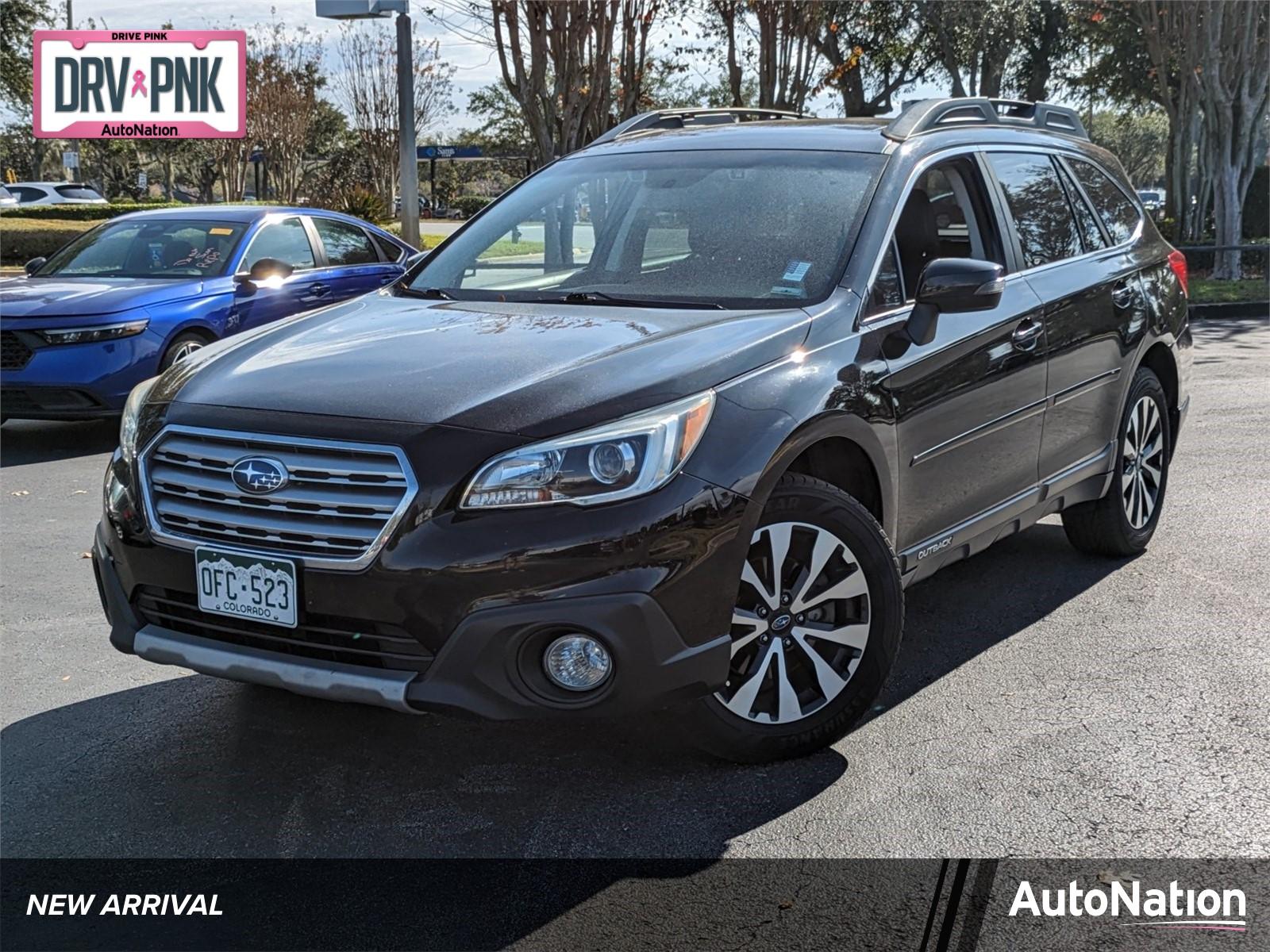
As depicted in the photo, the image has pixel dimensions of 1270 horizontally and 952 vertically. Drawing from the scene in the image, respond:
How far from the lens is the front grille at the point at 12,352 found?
9094mm

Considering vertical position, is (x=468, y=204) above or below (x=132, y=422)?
above

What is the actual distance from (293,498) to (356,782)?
85 cm

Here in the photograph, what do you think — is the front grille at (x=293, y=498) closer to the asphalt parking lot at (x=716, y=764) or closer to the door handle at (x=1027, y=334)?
the asphalt parking lot at (x=716, y=764)

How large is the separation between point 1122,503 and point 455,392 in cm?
342

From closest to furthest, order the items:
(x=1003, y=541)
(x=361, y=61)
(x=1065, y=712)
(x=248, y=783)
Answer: (x=248, y=783), (x=1065, y=712), (x=1003, y=541), (x=361, y=61)

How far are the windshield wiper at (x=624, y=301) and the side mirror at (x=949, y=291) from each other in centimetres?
62

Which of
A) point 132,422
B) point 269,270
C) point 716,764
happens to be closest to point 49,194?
point 269,270

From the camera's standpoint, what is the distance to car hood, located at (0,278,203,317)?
9.18 metres

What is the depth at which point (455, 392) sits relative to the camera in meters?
3.64

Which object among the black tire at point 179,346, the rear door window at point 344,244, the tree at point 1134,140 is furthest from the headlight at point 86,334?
the tree at point 1134,140

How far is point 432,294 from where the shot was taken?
4949 millimetres

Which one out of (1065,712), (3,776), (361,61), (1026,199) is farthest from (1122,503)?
(361,61)

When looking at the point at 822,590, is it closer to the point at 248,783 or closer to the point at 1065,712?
the point at 1065,712

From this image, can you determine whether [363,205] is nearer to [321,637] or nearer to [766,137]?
[766,137]
